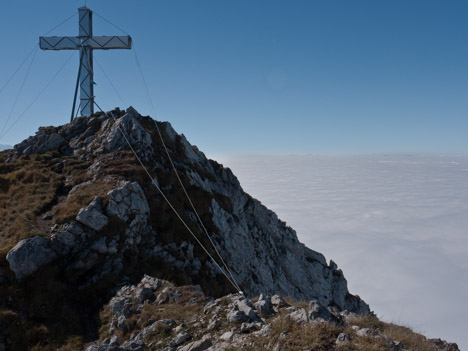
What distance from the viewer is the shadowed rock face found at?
43.3 feet

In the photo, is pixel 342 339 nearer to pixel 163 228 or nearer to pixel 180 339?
pixel 180 339

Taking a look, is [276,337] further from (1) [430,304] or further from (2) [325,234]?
(2) [325,234]

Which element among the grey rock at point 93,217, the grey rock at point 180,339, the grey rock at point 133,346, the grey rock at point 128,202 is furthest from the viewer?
the grey rock at point 128,202

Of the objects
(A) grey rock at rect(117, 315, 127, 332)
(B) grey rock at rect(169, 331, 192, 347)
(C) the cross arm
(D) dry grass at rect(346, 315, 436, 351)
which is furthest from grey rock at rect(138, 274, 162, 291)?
(C) the cross arm

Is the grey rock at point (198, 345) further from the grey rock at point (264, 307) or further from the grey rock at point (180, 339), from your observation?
the grey rock at point (264, 307)

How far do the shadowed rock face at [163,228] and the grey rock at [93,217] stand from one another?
1.9 inches

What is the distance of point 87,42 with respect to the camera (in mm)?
25609

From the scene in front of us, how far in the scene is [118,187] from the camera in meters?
16.9

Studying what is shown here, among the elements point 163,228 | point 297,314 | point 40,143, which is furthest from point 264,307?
point 40,143

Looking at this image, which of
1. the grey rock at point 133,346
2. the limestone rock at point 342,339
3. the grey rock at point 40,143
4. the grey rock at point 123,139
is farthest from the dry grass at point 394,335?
the grey rock at point 40,143

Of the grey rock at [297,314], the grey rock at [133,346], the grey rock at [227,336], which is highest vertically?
the grey rock at [297,314]

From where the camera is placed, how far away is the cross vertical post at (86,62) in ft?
83.4

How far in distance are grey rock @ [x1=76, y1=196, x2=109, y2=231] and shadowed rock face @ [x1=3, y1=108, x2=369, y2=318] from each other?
0.05 meters

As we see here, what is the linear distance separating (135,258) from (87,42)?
76.5 ft
